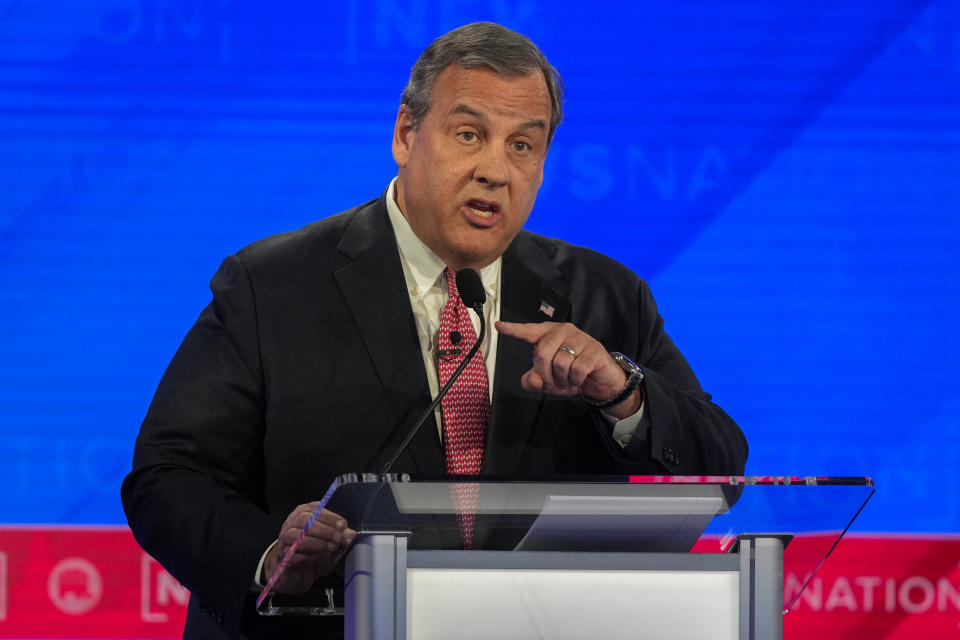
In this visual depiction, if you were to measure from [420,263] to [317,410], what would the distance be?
1.15 ft

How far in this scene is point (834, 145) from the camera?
3.26 meters

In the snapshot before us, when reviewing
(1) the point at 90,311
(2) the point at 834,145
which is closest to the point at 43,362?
(1) the point at 90,311

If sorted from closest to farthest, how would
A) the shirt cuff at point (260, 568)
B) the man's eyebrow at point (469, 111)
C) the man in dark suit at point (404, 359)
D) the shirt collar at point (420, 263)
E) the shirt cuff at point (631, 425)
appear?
1. the shirt cuff at point (260, 568)
2. the shirt cuff at point (631, 425)
3. the man in dark suit at point (404, 359)
4. the man's eyebrow at point (469, 111)
5. the shirt collar at point (420, 263)

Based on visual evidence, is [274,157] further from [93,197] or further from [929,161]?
[929,161]

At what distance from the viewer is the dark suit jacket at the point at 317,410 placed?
6.49 feet

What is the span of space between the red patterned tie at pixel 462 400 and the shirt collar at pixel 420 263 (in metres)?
0.09

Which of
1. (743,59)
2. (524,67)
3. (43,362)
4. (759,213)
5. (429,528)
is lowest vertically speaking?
(429,528)

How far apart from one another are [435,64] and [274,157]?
40.1 inches

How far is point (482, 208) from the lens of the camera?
2168 millimetres

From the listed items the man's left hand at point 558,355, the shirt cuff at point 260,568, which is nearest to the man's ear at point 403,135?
the man's left hand at point 558,355

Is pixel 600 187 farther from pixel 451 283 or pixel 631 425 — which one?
pixel 631 425

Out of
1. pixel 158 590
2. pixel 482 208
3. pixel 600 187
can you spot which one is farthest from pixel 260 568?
pixel 600 187

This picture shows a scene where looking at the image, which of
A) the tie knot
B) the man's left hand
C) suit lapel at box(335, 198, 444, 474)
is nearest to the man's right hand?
the man's left hand

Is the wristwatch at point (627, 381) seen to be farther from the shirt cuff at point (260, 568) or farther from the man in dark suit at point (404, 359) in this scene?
the shirt cuff at point (260, 568)
